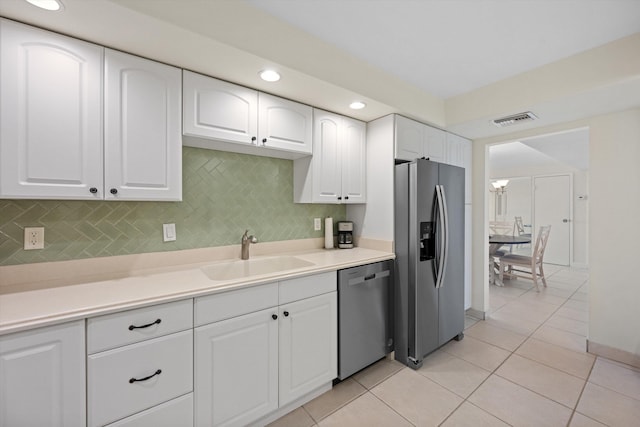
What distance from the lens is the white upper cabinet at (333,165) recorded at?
2.29 meters

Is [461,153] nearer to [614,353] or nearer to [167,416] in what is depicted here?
[614,353]

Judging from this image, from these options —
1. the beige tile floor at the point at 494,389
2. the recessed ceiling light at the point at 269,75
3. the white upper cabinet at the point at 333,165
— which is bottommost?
the beige tile floor at the point at 494,389

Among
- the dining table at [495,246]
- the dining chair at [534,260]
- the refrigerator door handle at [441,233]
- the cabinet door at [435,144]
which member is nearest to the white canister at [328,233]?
the refrigerator door handle at [441,233]

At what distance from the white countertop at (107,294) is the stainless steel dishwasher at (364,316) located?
31 cm

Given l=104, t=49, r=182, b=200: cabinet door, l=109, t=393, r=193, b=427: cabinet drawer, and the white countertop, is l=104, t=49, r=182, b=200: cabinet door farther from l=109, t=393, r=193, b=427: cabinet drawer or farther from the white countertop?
l=109, t=393, r=193, b=427: cabinet drawer

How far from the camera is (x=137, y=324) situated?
1224mm

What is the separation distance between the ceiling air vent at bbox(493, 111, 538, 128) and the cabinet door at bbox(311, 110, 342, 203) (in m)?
1.62

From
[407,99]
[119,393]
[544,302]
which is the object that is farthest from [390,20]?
[544,302]

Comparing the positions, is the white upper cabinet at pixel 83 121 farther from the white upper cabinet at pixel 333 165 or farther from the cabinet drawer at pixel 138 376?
the white upper cabinet at pixel 333 165

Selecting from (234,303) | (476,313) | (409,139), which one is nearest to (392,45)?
(409,139)

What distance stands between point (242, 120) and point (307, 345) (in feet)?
5.34

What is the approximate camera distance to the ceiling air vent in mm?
2447

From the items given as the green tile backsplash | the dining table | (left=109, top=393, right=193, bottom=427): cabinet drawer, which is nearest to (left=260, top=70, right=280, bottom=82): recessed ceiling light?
the green tile backsplash

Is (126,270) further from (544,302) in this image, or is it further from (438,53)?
(544,302)
